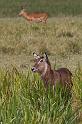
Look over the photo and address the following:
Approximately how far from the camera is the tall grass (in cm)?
552

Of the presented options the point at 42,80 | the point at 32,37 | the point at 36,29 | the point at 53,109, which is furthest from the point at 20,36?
the point at 53,109

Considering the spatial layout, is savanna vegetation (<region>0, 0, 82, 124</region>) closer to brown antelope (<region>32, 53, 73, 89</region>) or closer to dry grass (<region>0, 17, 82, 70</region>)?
dry grass (<region>0, 17, 82, 70</region>)

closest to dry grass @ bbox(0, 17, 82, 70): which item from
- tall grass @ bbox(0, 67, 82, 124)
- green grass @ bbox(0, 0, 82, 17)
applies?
tall grass @ bbox(0, 67, 82, 124)

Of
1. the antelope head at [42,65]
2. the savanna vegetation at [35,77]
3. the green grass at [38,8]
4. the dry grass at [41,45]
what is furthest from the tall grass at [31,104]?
the green grass at [38,8]

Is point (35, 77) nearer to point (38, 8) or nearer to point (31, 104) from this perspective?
point (31, 104)

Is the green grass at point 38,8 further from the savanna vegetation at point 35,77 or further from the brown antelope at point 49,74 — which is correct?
the brown antelope at point 49,74

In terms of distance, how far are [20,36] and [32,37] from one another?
2.31 feet

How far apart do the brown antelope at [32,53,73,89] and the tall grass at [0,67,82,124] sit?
0.40 ft

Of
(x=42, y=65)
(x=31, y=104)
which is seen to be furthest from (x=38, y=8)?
(x=31, y=104)

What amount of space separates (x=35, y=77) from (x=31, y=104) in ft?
4.42

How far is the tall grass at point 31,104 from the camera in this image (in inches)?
217

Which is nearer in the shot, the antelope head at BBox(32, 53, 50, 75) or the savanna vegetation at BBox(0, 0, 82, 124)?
the savanna vegetation at BBox(0, 0, 82, 124)

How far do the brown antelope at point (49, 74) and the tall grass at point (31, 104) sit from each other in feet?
0.40

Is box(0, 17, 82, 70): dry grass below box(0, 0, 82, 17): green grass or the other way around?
the other way around
